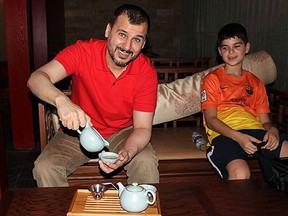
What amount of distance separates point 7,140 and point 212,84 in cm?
284

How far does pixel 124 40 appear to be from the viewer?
2.11 metres

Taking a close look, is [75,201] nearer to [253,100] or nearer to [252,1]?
[253,100]

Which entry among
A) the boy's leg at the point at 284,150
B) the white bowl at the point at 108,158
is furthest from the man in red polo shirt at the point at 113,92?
the boy's leg at the point at 284,150

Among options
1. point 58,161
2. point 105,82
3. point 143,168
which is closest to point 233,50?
point 105,82

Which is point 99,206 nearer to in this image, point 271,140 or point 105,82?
point 105,82

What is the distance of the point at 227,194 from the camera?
1.64 metres

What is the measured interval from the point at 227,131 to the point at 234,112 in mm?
216

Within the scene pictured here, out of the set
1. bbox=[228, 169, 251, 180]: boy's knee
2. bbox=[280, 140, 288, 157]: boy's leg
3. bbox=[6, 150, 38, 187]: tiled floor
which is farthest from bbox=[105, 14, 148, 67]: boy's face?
bbox=[6, 150, 38, 187]: tiled floor

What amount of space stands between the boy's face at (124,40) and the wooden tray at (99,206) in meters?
0.84

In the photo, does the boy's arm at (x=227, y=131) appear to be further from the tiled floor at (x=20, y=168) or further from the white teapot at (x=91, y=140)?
the tiled floor at (x=20, y=168)

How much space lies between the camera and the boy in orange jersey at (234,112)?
2260 mm

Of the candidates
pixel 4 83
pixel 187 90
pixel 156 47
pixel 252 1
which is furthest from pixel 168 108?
pixel 4 83

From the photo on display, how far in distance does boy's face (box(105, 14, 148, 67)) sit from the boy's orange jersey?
60cm

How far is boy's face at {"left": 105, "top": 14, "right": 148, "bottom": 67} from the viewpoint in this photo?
2096 millimetres
